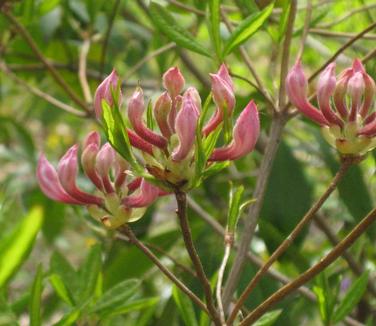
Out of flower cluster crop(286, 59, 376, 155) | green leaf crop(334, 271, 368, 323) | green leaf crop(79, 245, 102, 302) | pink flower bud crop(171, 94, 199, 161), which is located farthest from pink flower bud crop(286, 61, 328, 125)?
green leaf crop(79, 245, 102, 302)

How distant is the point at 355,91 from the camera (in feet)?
1.90

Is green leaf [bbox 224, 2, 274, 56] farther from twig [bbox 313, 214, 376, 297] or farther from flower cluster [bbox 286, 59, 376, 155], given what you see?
twig [bbox 313, 214, 376, 297]

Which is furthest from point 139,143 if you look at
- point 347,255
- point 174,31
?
point 347,255

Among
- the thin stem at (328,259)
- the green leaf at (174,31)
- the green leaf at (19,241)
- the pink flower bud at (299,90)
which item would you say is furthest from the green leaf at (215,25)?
the green leaf at (19,241)

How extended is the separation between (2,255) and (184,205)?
0.51ft

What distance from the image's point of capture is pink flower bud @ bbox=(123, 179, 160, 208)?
58 centimetres

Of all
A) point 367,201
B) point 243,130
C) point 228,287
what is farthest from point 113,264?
point 243,130

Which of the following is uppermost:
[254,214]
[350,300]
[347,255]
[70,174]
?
[70,174]

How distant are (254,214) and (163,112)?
0.60 feet

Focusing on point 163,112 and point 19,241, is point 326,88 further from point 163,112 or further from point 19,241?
point 19,241

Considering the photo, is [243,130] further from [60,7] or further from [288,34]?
[60,7]

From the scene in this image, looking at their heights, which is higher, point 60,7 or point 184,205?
point 184,205

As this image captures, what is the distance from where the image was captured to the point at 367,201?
104cm

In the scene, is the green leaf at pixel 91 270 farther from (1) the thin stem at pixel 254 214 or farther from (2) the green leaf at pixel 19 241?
(2) the green leaf at pixel 19 241
